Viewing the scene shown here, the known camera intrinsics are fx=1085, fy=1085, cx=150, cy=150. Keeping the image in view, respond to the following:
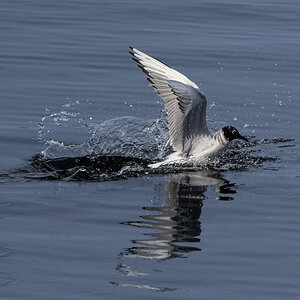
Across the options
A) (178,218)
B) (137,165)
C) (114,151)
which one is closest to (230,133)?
(137,165)

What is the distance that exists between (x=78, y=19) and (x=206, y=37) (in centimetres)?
328

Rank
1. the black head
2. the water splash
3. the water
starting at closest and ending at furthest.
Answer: the water → the water splash → the black head

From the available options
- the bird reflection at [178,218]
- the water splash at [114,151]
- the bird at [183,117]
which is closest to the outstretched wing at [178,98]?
the bird at [183,117]

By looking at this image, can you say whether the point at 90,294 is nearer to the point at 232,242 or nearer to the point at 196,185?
the point at 232,242

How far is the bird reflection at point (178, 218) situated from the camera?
9.97 meters

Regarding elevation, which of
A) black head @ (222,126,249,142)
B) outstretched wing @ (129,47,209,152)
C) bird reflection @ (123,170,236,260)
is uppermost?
outstretched wing @ (129,47,209,152)

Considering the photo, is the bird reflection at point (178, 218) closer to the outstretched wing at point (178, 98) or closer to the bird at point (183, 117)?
the bird at point (183, 117)

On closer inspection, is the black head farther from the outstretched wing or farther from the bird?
the outstretched wing

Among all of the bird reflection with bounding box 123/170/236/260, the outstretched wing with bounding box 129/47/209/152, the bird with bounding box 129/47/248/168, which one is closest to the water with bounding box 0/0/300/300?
the bird reflection with bounding box 123/170/236/260

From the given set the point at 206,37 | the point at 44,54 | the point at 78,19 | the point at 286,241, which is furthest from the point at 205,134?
the point at 78,19

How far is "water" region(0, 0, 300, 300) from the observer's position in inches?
368

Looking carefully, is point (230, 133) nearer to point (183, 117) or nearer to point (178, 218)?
point (183, 117)

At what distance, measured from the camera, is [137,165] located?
13.5 m

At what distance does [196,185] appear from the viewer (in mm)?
12750
